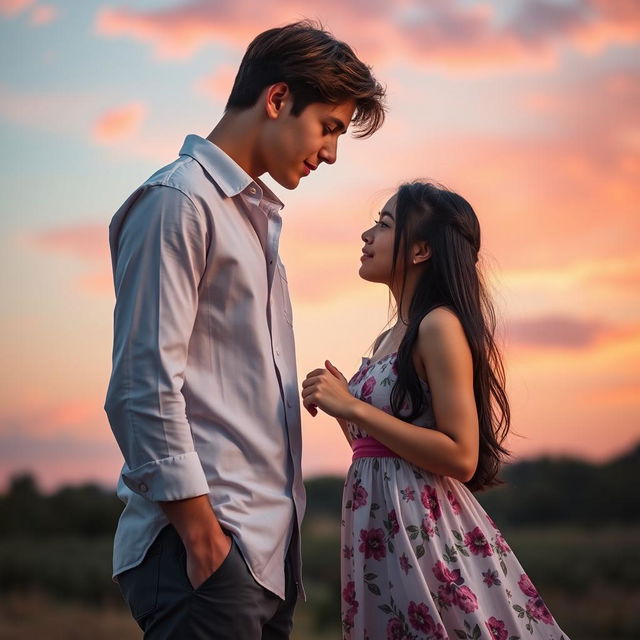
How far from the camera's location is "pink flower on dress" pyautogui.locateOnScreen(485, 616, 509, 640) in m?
2.32

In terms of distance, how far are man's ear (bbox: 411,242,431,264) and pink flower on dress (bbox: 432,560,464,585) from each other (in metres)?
0.79

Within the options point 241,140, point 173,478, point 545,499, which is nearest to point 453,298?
point 241,140

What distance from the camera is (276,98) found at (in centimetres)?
220

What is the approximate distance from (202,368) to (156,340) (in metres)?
0.17

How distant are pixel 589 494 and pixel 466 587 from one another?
12.9m

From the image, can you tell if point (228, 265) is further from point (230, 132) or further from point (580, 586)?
point (580, 586)

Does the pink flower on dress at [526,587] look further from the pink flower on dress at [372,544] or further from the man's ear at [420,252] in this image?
the man's ear at [420,252]

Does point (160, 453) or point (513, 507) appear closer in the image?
point (160, 453)

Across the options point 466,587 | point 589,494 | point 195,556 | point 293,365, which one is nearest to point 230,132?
point 293,365

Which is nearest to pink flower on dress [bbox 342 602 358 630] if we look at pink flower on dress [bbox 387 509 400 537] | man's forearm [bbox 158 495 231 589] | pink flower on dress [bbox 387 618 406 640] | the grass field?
pink flower on dress [bbox 387 618 406 640]

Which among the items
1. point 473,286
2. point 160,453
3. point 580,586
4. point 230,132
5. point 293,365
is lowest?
point 580,586

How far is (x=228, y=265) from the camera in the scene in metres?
2.00

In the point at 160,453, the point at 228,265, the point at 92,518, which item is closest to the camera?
the point at 160,453

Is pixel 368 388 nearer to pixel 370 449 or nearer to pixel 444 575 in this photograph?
pixel 370 449
